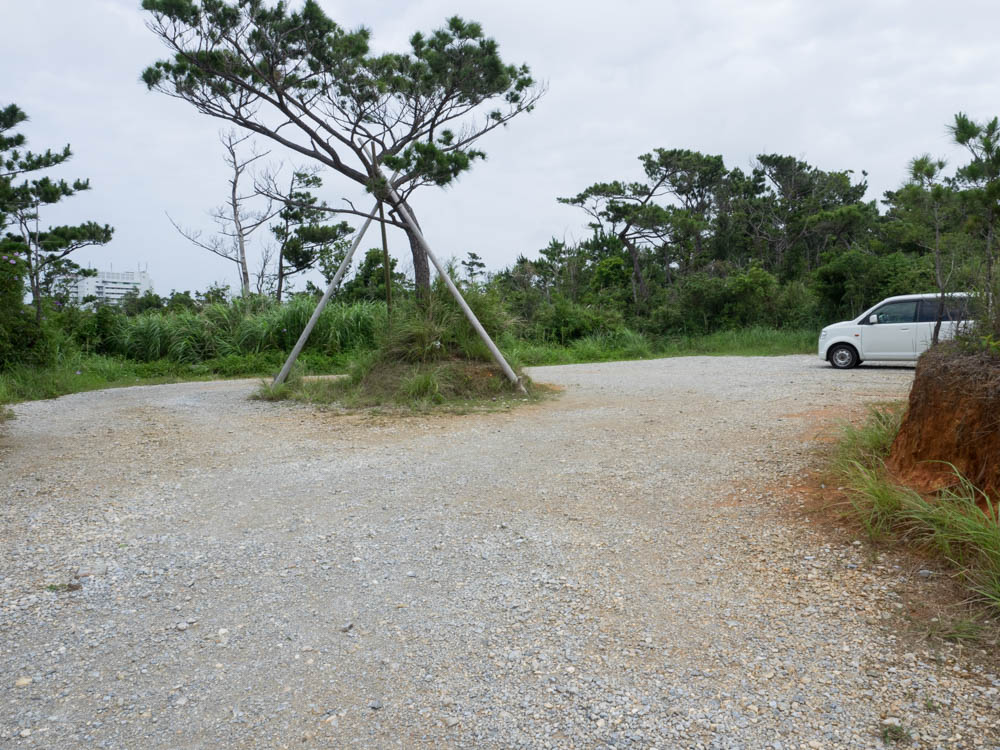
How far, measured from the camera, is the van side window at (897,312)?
10.5 meters

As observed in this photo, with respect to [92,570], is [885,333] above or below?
above

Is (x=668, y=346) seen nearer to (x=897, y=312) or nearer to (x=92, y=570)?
(x=897, y=312)

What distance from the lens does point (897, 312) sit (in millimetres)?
10695

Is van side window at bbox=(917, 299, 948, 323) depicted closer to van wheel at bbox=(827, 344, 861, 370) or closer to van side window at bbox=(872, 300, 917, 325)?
van side window at bbox=(872, 300, 917, 325)

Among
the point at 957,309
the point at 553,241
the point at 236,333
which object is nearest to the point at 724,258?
the point at 553,241

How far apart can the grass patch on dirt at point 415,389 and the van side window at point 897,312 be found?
224 inches

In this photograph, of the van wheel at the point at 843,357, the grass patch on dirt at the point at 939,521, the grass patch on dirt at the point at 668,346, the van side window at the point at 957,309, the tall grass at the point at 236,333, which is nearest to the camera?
the grass patch on dirt at the point at 939,521

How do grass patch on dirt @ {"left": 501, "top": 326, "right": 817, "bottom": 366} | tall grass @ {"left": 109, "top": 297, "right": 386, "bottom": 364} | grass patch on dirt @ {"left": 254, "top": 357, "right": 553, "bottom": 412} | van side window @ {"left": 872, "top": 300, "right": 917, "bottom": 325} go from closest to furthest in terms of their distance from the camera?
grass patch on dirt @ {"left": 254, "top": 357, "right": 553, "bottom": 412} → van side window @ {"left": 872, "top": 300, "right": 917, "bottom": 325} → tall grass @ {"left": 109, "top": 297, "right": 386, "bottom": 364} → grass patch on dirt @ {"left": 501, "top": 326, "right": 817, "bottom": 366}

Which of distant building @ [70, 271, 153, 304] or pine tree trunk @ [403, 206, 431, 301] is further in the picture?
distant building @ [70, 271, 153, 304]

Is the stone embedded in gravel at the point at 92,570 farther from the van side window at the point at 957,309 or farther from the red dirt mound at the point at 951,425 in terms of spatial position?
the van side window at the point at 957,309

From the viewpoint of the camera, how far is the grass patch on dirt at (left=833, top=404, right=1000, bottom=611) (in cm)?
262

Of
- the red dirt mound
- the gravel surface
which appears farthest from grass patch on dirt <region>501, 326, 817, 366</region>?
the red dirt mound

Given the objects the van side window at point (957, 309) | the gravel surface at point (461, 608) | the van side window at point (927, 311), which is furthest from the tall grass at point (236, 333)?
the van side window at point (957, 309)

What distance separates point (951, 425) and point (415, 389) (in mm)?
5625
